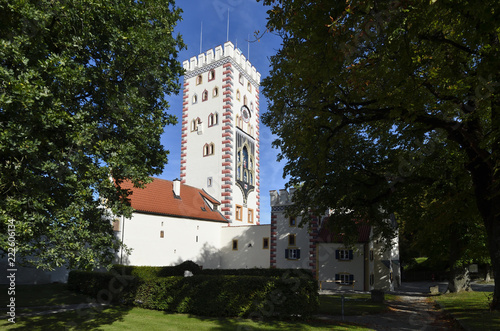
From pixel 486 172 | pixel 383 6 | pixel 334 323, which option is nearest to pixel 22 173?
pixel 383 6

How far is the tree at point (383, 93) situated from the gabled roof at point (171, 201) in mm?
19237

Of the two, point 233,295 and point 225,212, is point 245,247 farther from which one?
point 233,295

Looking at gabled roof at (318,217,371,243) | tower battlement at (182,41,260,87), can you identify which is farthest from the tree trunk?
tower battlement at (182,41,260,87)

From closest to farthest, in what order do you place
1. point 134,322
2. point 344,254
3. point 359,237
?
point 134,322 → point 359,237 → point 344,254

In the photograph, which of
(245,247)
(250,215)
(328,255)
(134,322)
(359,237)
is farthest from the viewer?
(250,215)

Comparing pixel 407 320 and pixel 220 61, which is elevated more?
pixel 220 61

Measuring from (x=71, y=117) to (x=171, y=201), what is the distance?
27732mm

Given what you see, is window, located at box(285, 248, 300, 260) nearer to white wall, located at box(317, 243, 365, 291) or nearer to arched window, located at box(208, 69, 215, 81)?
white wall, located at box(317, 243, 365, 291)

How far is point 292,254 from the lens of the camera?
111ft

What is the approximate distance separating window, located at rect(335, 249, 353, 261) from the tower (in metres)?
14.4

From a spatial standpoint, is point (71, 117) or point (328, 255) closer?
point (71, 117)

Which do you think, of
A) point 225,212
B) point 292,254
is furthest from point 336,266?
point 225,212

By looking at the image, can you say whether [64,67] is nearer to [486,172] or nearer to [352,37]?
[352,37]

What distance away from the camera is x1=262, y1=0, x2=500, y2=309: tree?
8727 millimetres
